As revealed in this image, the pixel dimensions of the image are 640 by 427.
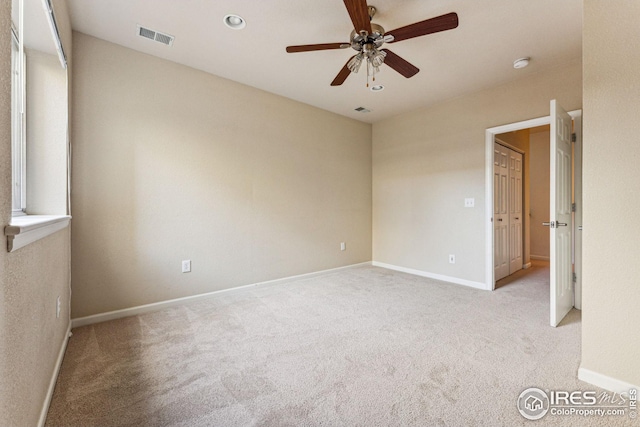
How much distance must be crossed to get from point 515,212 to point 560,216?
2.09 m

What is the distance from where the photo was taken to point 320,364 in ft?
6.13

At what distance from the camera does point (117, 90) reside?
2.62 metres

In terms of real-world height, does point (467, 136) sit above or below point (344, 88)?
below

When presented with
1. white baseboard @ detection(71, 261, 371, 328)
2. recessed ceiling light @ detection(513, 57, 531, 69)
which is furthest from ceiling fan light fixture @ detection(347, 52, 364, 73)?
white baseboard @ detection(71, 261, 371, 328)

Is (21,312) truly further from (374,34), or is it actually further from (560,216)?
(560,216)

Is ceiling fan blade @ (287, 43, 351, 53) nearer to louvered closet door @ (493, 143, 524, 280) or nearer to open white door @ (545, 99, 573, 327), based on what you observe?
open white door @ (545, 99, 573, 327)

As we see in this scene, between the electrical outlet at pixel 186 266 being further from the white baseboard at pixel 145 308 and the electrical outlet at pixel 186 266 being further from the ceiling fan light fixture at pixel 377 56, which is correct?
the ceiling fan light fixture at pixel 377 56

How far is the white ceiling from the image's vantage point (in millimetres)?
2121

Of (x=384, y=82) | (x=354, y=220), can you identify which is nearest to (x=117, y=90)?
(x=384, y=82)

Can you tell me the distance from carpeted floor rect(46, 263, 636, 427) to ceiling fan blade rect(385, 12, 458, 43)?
2.25 m

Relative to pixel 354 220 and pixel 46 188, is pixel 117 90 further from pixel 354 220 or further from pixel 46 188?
pixel 354 220

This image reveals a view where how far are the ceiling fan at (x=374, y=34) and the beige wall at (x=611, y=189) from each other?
840 mm

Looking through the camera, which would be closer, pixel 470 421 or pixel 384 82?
pixel 470 421

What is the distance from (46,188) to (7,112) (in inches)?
52.0
